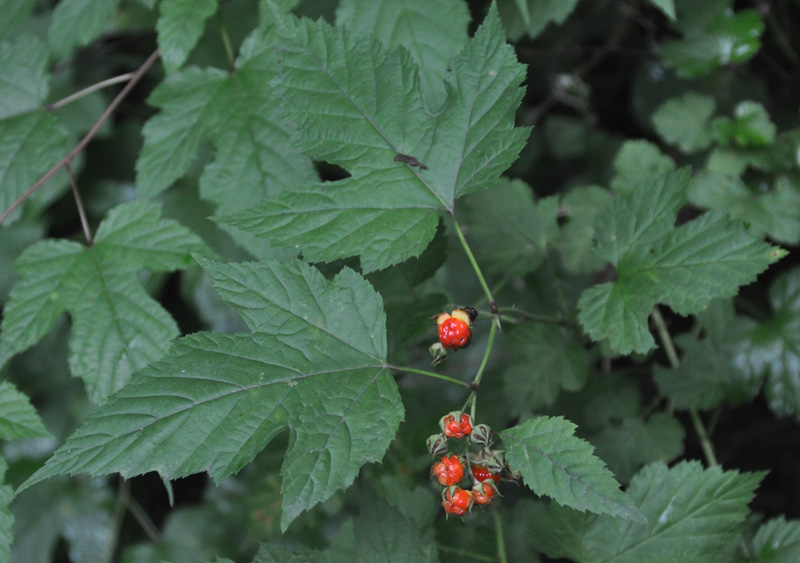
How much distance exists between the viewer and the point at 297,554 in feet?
4.42

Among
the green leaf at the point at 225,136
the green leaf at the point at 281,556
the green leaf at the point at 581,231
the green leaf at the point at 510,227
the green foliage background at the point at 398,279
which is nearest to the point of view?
the green foliage background at the point at 398,279

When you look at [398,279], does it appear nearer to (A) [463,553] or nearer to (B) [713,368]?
(A) [463,553]

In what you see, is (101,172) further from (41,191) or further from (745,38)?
(745,38)

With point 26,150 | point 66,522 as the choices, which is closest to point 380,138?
point 26,150

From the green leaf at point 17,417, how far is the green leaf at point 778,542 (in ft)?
5.79

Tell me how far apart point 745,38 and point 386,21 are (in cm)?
132

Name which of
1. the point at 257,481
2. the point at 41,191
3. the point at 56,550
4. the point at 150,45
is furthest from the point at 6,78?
the point at 56,550

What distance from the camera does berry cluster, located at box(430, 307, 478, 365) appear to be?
121 centimetres

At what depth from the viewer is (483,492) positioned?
1.16m

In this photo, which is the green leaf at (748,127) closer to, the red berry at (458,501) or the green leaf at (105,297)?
the red berry at (458,501)

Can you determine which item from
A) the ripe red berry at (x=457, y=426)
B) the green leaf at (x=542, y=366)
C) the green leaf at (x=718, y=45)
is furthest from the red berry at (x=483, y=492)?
the green leaf at (x=718, y=45)

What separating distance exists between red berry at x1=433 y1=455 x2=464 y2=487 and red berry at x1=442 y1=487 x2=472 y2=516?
19 millimetres

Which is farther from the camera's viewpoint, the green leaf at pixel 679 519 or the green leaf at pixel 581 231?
the green leaf at pixel 581 231

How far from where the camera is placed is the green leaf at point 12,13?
2.17 m
